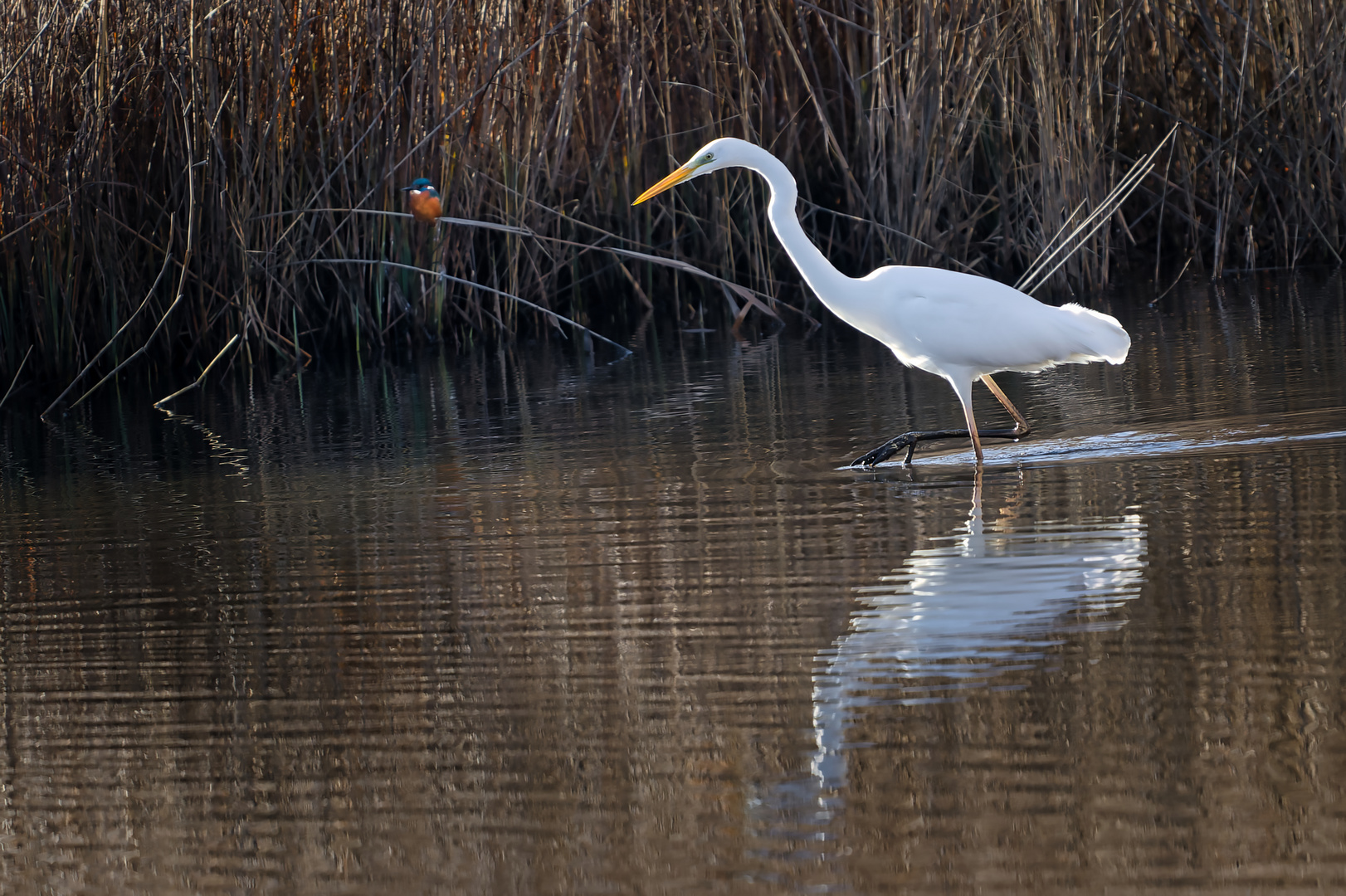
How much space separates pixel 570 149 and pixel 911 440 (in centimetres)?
598

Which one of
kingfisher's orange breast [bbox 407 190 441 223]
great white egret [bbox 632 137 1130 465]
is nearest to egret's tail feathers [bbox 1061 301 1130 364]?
great white egret [bbox 632 137 1130 465]

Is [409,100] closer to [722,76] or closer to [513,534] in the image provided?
[722,76]

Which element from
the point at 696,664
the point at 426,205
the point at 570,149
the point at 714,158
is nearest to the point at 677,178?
the point at 714,158

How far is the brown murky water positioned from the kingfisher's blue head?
11.8 feet

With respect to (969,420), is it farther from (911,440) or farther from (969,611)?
(969,611)

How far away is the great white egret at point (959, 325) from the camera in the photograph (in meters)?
6.07

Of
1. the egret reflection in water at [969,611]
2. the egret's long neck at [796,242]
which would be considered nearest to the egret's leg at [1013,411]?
the egret's long neck at [796,242]

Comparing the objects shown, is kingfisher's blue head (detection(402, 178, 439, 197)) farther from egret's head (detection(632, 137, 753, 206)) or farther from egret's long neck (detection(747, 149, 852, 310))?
egret's long neck (detection(747, 149, 852, 310))

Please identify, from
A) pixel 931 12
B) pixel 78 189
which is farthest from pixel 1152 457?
pixel 78 189

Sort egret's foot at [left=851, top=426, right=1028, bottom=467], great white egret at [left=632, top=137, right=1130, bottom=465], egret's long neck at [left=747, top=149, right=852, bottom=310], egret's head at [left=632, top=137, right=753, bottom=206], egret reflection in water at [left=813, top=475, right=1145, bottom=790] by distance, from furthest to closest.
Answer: egret's head at [left=632, top=137, right=753, bottom=206] → egret's long neck at [left=747, top=149, right=852, bottom=310] → great white egret at [left=632, top=137, right=1130, bottom=465] → egret's foot at [left=851, top=426, right=1028, bottom=467] → egret reflection in water at [left=813, top=475, right=1145, bottom=790]

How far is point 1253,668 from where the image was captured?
123 inches

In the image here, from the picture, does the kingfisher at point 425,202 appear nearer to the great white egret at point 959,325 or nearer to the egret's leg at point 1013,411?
the great white egret at point 959,325

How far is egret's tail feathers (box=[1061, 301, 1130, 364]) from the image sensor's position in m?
6.22

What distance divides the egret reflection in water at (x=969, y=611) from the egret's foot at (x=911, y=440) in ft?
3.71
